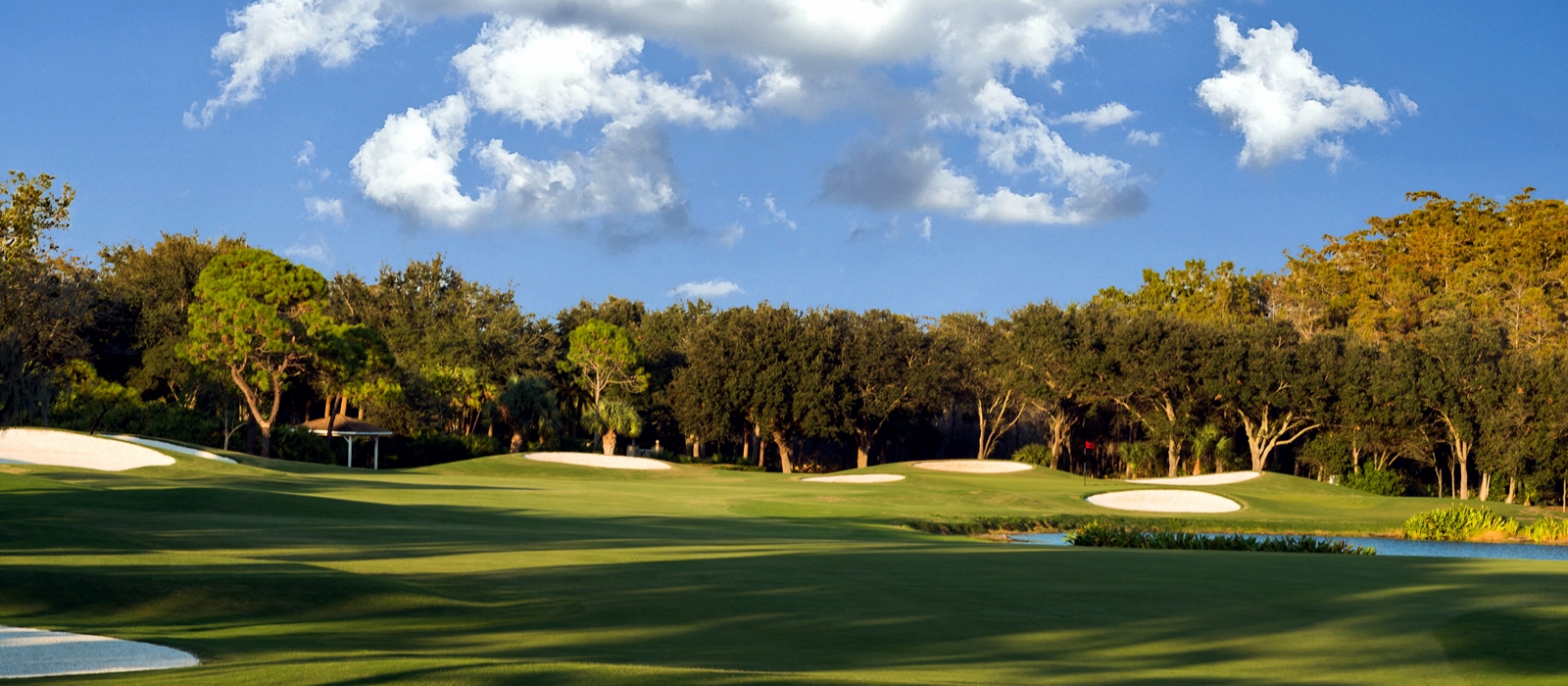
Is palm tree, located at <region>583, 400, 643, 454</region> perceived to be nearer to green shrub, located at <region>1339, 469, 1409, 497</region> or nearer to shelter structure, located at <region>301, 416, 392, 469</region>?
shelter structure, located at <region>301, 416, 392, 469</region>

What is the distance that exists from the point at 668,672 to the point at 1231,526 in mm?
27053

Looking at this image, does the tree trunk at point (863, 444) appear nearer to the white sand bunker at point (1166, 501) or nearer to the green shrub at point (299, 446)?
the white sand bunker at point (1166, 501)

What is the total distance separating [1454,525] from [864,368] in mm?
27652

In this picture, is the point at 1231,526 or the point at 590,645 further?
the point at 1231,526

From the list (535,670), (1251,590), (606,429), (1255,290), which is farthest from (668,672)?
(1255,290)

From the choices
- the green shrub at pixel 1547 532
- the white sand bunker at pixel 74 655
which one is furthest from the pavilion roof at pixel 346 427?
the white sand bunker at pixel 74 655

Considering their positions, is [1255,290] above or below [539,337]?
above

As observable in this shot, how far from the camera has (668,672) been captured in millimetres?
7422

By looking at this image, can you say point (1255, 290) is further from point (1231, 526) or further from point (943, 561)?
point (943, 561)

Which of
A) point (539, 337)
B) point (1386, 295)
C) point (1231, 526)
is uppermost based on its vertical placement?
point (1386, 295)

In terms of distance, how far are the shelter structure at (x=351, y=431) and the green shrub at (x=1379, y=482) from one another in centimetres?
3651

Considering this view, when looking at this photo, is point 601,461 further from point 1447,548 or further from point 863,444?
point 1447,548

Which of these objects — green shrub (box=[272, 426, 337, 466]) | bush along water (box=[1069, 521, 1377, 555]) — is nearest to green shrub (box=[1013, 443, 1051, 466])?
green shrub (box=[272, 426, 337, 466])

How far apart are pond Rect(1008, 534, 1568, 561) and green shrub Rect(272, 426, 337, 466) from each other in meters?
29.6
